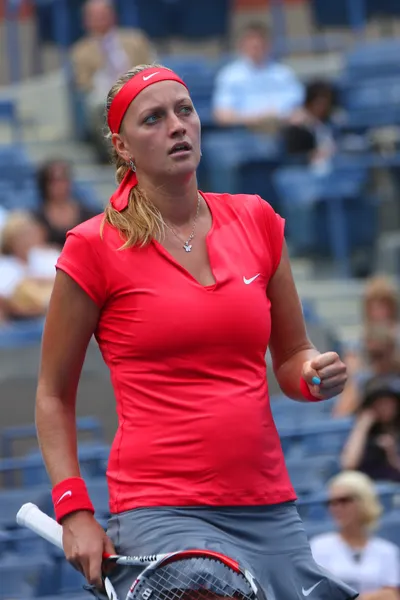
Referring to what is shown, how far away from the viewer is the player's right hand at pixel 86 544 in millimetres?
3006

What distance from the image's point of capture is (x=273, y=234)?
10.9ft

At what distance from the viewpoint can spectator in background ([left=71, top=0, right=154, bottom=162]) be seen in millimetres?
10781

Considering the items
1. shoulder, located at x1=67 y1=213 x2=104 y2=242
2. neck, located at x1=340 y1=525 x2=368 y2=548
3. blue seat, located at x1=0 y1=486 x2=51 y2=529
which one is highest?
shoulder, located at x1=67 y1=213 x2=104 y2=242

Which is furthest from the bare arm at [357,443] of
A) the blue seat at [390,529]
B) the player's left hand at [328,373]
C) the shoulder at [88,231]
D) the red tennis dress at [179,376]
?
the shoulder at [88,231]

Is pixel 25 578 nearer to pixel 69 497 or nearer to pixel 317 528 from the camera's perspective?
pixel 317 528

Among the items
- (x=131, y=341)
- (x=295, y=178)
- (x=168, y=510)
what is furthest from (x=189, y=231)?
(x=295, y=178)

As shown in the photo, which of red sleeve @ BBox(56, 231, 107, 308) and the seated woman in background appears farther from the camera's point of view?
the seated woman in background

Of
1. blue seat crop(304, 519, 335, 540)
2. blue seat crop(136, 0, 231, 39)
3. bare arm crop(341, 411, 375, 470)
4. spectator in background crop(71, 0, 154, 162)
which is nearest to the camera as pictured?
blue seat crop(304, 519, 335, 540)

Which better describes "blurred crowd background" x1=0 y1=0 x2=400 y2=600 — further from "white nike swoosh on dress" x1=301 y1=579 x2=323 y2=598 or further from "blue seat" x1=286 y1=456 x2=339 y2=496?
"white nike swoosh on dress" x1=301 y1=579 x2=323 y2=598

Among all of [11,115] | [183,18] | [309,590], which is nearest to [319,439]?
[309,590]

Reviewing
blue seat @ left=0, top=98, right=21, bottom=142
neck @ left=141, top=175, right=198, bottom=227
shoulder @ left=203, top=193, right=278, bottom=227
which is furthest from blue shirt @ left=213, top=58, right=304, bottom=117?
neck @ left=141, top=175, right=198, bottom=227

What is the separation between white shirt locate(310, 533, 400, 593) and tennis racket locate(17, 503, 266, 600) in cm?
275

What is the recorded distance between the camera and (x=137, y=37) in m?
11.0

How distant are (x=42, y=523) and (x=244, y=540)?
459 mm
